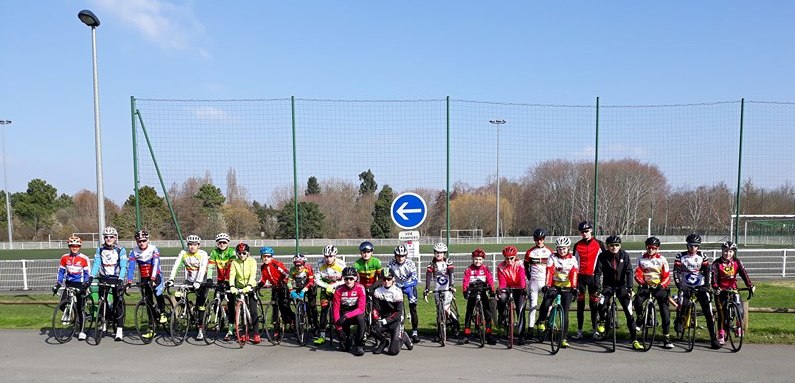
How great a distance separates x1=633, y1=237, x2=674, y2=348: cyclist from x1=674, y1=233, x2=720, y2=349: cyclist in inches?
13.1

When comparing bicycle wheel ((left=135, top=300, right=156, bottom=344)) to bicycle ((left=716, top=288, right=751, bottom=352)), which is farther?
bicycle wheel ((left=135, top=300, right=156, bottom=344))

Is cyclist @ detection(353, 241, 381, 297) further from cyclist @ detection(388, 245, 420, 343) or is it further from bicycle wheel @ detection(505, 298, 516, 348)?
bicycle wheel @ detection(505, 298, 516, 348)

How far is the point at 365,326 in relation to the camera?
25.2 ft

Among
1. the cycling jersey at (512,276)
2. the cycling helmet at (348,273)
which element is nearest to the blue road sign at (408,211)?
the cycling jersey at (512,276)

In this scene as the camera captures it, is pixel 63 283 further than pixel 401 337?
Yes

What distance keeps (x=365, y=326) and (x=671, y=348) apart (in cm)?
442

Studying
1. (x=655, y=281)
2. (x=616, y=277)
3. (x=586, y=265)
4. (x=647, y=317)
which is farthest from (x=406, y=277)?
(x=655, y=281)

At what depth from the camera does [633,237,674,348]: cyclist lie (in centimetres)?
754

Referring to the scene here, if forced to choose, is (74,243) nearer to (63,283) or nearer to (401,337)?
(63,283)

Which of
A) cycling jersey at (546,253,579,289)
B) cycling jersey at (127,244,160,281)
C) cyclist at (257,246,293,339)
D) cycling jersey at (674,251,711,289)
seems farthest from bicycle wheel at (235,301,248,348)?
cycling jersey at (674,251,711,289)

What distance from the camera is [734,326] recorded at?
782cm

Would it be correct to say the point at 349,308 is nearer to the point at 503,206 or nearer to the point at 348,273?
the point at 348,273

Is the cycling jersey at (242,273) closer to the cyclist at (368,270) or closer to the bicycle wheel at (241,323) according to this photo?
the bicycle wheel at (241,323)

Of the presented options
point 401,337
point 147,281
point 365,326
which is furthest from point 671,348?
point 147,281
